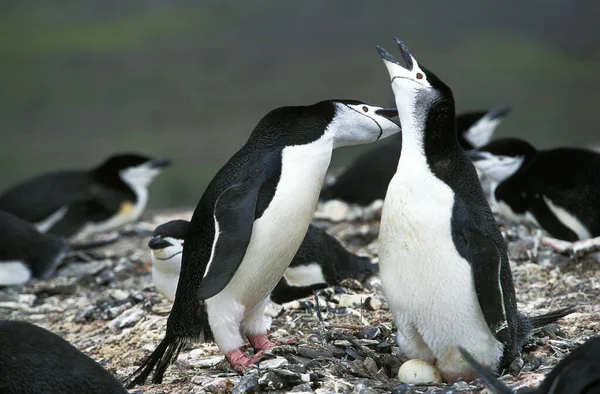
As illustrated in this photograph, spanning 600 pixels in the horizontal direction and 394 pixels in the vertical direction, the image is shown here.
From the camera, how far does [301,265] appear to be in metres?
5.12

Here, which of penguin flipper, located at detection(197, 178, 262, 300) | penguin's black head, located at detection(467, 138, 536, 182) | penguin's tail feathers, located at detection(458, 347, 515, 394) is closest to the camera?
penguin's tail feathers, located at detection(458, 347, 515, 394)

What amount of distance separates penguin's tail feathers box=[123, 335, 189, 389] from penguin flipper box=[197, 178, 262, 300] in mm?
354

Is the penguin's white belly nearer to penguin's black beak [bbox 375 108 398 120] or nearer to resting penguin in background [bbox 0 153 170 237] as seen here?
penguin's black beak [bbox 375 108 398 120]

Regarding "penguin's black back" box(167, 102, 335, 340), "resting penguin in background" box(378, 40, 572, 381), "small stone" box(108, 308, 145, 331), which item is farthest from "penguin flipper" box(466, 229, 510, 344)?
"small stone" box(108, 308, 145, 331)

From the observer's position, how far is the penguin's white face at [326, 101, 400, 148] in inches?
154

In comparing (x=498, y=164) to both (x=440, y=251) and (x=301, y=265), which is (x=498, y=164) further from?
(x=440, y=251)

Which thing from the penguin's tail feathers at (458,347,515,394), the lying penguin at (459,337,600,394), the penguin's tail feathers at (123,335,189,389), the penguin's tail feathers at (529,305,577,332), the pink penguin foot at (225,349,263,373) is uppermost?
the lying penguin at (459,337,600,394)

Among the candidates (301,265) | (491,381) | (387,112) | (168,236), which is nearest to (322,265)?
(301,265)

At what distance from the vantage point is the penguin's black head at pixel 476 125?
7.84 metres

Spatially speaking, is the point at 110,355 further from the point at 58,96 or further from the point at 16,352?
the point at 58,96

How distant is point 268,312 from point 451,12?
41.9 feet

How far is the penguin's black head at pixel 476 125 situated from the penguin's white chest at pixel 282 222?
4.19 meters

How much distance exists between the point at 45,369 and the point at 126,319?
1955 millimetres

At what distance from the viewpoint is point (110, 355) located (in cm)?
462
